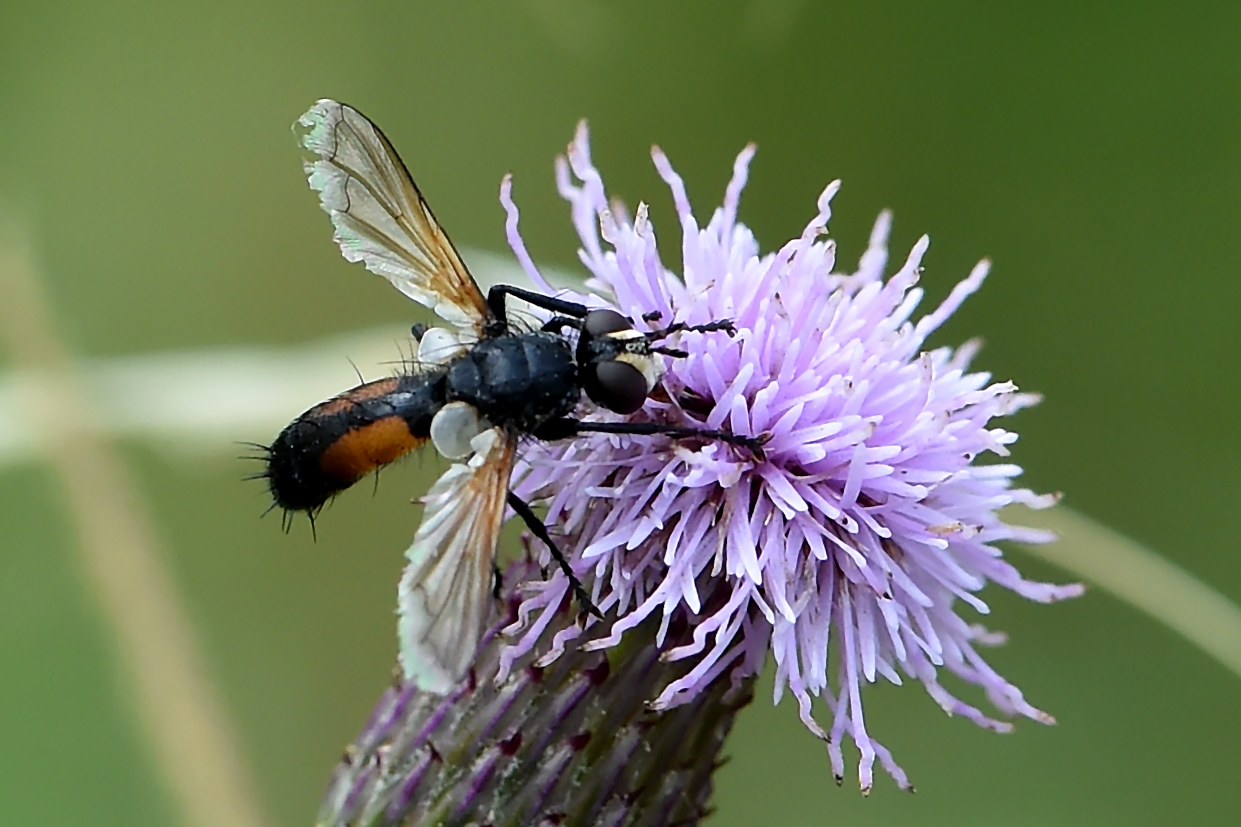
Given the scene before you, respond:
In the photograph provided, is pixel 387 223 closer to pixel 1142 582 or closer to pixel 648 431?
pixel 648 431

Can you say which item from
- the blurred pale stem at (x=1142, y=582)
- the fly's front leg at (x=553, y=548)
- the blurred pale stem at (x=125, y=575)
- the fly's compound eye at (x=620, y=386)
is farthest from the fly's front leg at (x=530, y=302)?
the blurred pale stem at (x=125, y=575)

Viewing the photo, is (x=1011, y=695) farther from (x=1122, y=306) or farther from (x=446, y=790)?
(x=1122, y=306)

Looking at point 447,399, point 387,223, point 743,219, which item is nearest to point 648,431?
point 447,399

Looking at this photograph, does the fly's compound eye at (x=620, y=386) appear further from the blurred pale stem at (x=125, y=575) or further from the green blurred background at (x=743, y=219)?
the green blurred background at (x=743, y=219)

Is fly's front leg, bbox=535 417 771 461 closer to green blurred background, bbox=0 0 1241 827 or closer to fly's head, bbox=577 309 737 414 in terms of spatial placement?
fly's head, bbox=577 309 737 414

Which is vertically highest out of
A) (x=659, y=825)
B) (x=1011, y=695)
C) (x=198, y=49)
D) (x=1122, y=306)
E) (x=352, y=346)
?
(x=198, y=49)

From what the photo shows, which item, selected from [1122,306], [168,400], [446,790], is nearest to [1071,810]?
[1122,306]
